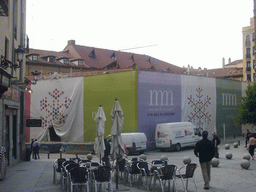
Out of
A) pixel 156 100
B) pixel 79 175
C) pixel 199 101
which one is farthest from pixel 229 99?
pixel 79 175

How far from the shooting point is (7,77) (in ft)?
36.5

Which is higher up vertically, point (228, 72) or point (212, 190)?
point (228, 72)

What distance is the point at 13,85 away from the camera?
1891 centimetres

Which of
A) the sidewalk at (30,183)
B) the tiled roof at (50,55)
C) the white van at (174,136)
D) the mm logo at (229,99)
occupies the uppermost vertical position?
the tiled roof at (50,55)

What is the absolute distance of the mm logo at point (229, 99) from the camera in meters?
43.2

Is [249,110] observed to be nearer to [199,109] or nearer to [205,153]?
[199,109]

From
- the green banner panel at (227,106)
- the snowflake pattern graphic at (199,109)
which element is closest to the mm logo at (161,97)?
the snowflake pattern graphic at (199,109)

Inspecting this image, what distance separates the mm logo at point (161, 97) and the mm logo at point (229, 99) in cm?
1187

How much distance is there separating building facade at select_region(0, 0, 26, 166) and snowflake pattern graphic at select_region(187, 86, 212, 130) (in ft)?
67.4

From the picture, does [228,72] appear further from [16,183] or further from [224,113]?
[16,183]

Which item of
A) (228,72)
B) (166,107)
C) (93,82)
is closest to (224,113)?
(166,107)

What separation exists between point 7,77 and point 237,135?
40.6 m

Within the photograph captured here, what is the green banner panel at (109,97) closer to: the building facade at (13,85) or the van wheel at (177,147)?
the van wheel at (177,147)

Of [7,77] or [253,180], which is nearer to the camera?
[7,77]
